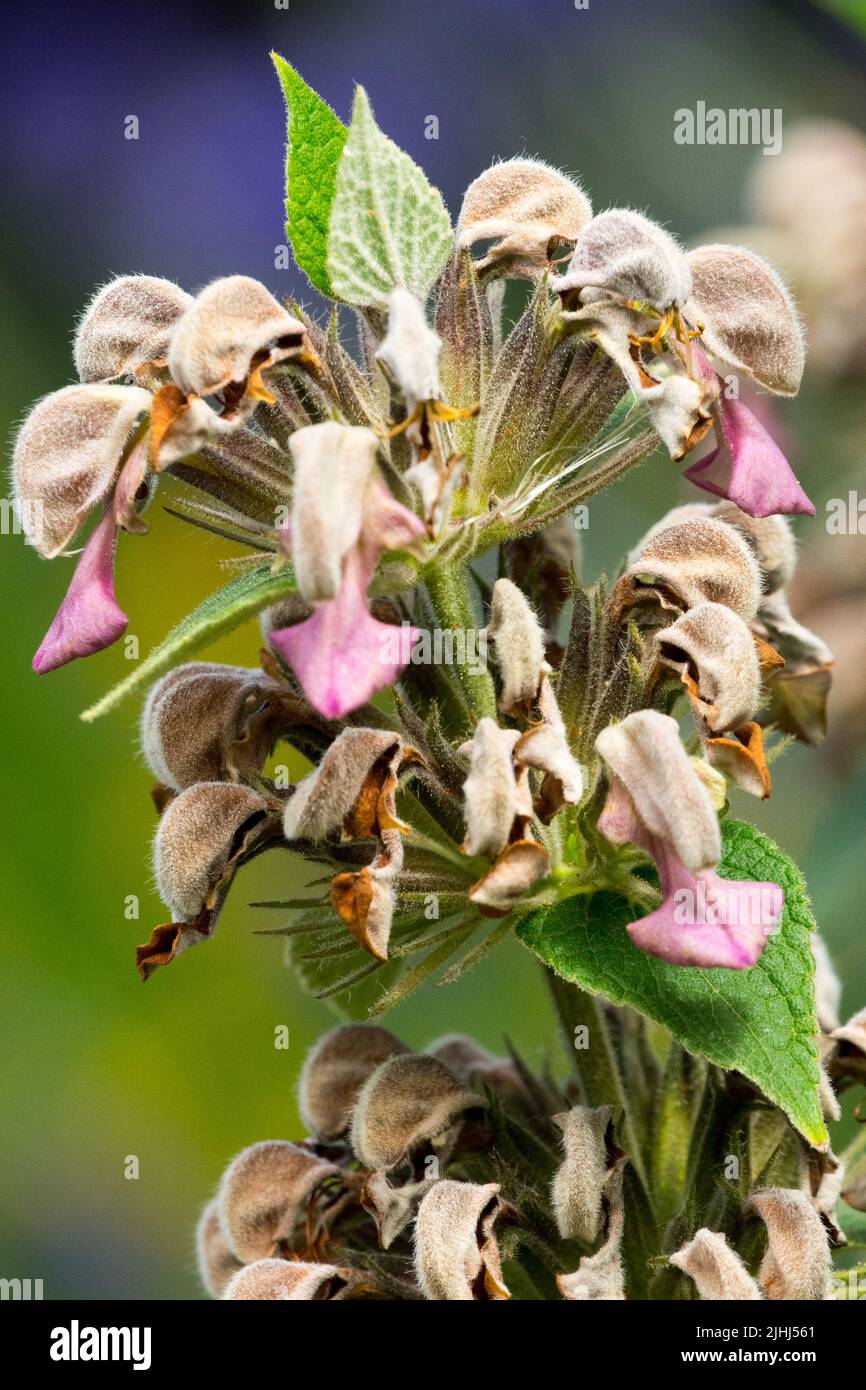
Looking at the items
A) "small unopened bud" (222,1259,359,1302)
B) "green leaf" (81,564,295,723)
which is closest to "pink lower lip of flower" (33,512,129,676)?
"green leaf" (81,564,295,723)

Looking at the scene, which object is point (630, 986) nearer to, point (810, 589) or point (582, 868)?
point (582, 868)

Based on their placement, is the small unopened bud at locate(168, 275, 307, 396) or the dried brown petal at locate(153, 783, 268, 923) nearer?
the small unopened bud at locate(168, 275, 307, 396)

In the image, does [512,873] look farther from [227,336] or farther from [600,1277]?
[227,336]

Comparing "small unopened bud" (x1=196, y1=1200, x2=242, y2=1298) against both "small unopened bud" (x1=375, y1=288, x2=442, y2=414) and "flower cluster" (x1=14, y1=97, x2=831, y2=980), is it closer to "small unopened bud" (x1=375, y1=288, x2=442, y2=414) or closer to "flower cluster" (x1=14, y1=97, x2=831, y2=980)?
"flower cluster" (x1=14, y1=97, x2=831, y2=980)

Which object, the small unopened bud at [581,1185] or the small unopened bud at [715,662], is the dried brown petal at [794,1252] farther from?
the small unopened bud at [715,662]

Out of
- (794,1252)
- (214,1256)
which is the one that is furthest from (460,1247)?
(214,1256)

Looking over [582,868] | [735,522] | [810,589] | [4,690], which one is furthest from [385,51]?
[582,868]
